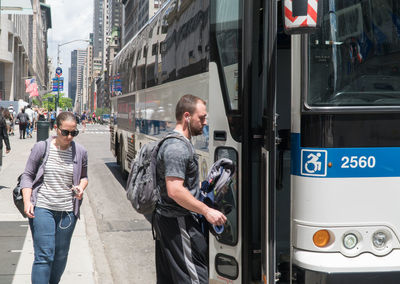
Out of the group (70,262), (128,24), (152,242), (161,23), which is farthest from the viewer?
(128,24)

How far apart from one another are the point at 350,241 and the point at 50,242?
8.15 ft

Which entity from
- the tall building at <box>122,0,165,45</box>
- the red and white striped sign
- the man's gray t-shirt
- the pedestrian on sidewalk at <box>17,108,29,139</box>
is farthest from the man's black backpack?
the tall building at <box>122,0,165,45</box>

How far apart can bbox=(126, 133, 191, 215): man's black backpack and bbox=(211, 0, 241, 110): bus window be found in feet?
2.87

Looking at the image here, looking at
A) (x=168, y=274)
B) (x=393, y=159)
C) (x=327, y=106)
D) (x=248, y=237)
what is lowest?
(x=168, y=274)

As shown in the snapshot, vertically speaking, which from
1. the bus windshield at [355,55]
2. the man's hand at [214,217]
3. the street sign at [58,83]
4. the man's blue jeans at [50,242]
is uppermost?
the street sign at [58,83]

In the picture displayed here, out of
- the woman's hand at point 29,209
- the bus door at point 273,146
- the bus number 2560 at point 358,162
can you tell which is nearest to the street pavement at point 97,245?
the woman's hand at point 29,209

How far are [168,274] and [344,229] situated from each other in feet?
4.30

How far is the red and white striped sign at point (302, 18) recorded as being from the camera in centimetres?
322

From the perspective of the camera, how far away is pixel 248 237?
13.2 feet

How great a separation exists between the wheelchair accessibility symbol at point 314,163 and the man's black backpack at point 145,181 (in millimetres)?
823

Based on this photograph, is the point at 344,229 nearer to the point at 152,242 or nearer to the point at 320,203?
the point at 320,203

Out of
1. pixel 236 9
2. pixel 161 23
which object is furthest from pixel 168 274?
pixel 161 23

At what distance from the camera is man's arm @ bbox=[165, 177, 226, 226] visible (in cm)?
346

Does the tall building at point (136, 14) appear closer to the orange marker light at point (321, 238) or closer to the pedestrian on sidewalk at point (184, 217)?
the pedestrian on sidewalk at point (184, 217)
